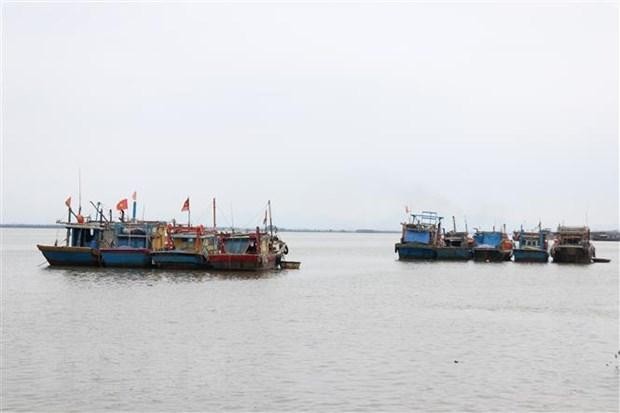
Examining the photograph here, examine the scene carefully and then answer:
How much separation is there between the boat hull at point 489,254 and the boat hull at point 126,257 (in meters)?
37.5

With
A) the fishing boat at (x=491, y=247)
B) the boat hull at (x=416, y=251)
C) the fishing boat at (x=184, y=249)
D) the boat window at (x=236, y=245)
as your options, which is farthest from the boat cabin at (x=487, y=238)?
the fishing boat at (x=184, y=249)

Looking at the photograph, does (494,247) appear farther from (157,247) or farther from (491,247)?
(157,247)

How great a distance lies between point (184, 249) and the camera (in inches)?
2195

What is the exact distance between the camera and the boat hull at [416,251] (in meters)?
77.1

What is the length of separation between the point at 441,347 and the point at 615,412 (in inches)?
333

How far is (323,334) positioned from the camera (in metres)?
27.8

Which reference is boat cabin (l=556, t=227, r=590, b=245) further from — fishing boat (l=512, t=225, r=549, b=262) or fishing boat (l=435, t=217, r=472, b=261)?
fishing boat (l=435, t=217, r=472, b=261)

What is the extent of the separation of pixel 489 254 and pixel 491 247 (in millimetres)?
796

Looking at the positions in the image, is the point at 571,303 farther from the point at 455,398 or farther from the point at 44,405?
the point at 44,405

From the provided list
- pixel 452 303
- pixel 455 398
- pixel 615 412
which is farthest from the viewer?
pixel 452 303

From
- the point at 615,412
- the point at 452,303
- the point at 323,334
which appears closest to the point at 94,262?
the point at 452,303

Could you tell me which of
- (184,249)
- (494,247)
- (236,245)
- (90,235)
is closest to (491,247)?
(494,247)

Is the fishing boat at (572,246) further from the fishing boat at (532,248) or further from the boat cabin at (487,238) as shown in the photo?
the boat cabin at (487,238)

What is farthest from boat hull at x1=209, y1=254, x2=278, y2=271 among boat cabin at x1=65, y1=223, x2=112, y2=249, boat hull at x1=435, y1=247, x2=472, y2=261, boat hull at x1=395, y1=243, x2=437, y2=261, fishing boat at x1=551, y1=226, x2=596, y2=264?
fishing boat at x1=551, y1=226, x2=596, y2=264
